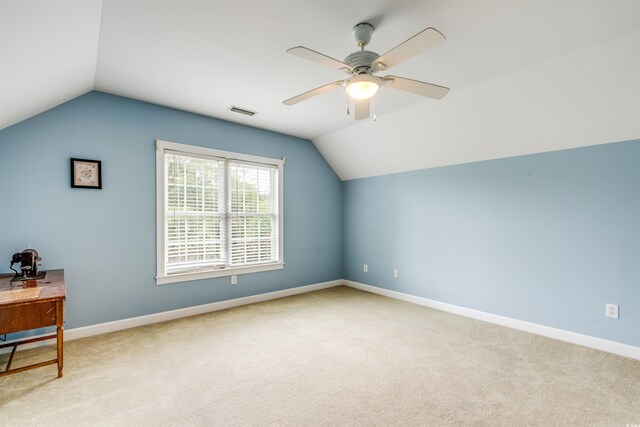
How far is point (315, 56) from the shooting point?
1879mm

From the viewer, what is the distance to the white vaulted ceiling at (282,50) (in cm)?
194

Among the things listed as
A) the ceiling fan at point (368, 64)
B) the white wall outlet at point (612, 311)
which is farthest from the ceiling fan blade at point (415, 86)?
the white wall outlet at point (612, 311)

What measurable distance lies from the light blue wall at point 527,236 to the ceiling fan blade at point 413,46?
7.93ft

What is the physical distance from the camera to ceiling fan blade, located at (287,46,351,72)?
1.79 metres

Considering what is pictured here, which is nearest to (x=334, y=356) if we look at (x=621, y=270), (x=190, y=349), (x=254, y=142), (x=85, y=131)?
(x=190, y=349)

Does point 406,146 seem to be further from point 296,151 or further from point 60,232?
point 60,232

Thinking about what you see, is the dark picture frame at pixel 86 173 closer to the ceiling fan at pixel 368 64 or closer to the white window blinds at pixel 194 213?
the white window blinds at pixel 194 213

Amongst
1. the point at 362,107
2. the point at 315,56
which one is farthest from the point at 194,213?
the point at 315,56

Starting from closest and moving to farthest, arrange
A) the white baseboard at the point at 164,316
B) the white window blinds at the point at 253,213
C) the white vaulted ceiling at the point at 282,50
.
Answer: the white vaulted ceiling at the point at 282,50
the white baseboard at the point at 164,316
the white window blinds at the point at 253,213

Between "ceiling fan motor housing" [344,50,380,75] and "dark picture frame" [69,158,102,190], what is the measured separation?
9.42 ft

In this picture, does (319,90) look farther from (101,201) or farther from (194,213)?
(101,201)

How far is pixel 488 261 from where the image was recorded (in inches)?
148

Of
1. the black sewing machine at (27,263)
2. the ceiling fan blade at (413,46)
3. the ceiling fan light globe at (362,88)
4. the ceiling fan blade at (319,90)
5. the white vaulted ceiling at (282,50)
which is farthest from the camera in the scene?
the black sewing machine at (27,263)

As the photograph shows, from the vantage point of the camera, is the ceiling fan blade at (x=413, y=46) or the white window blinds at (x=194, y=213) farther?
the white window blinds at (x=194, y=213)
